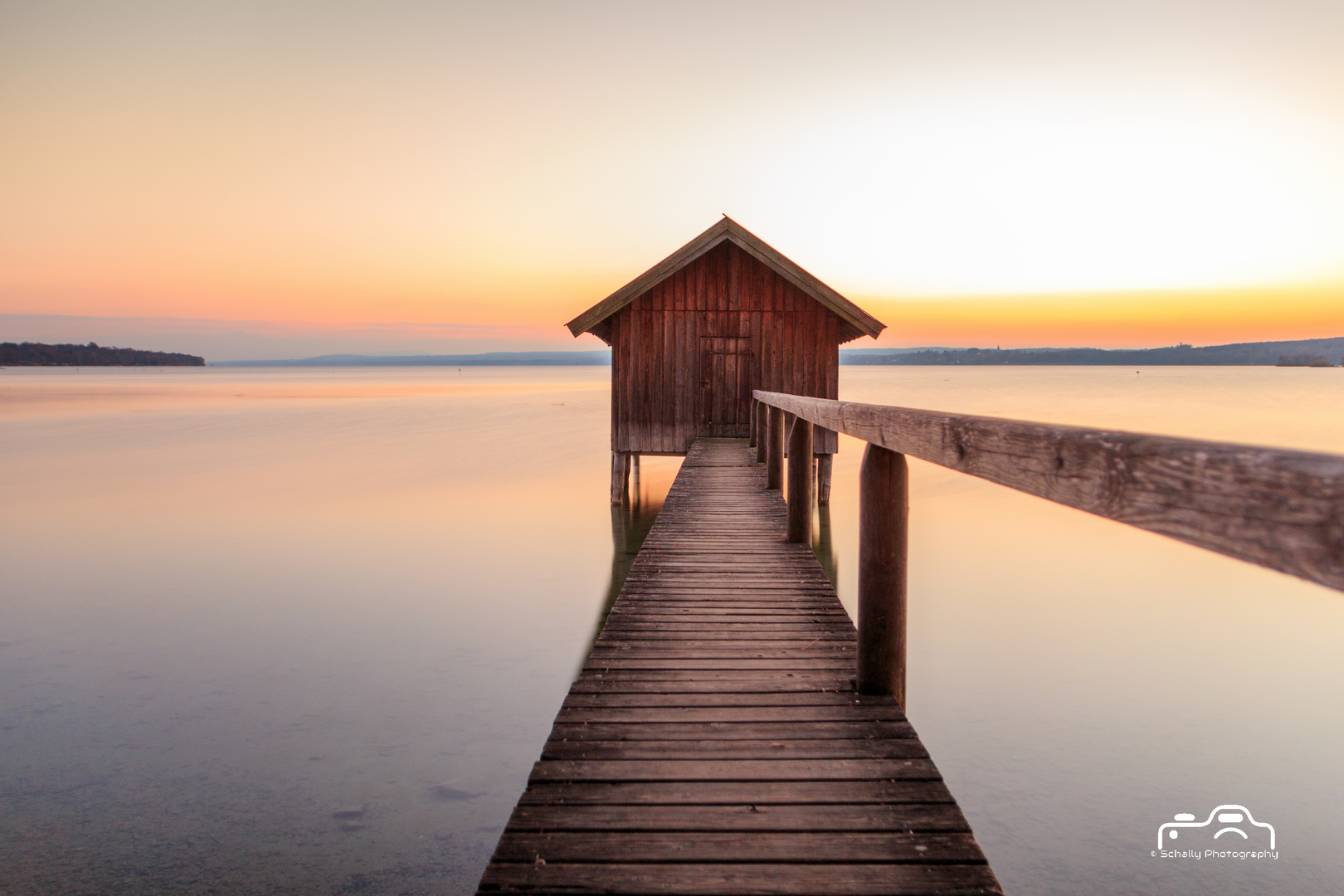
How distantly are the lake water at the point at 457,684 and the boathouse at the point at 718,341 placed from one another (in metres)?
2.84

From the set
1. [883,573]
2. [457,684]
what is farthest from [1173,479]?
[457,684]

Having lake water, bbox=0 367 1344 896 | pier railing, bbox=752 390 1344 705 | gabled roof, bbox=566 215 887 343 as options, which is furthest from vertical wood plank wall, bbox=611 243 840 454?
pier railing, bbox=752 390 1344 705

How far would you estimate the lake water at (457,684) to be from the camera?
464cm

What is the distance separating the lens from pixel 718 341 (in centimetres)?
1488

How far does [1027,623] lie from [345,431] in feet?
102

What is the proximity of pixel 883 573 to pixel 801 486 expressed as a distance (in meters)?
3.18

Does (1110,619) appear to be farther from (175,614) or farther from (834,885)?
(175,614)

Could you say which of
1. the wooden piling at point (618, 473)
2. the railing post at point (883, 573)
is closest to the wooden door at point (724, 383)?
the wooden piling at point (618, 473)

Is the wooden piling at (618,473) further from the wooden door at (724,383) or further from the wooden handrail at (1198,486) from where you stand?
the wooden handrail at (1198,486)

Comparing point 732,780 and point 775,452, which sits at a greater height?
point 775,452

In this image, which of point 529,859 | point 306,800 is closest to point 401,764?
point 306,800

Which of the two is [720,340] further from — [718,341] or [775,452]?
[775,452]

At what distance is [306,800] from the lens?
506cm

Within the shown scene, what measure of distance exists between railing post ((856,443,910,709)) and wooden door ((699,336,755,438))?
37.8ft
